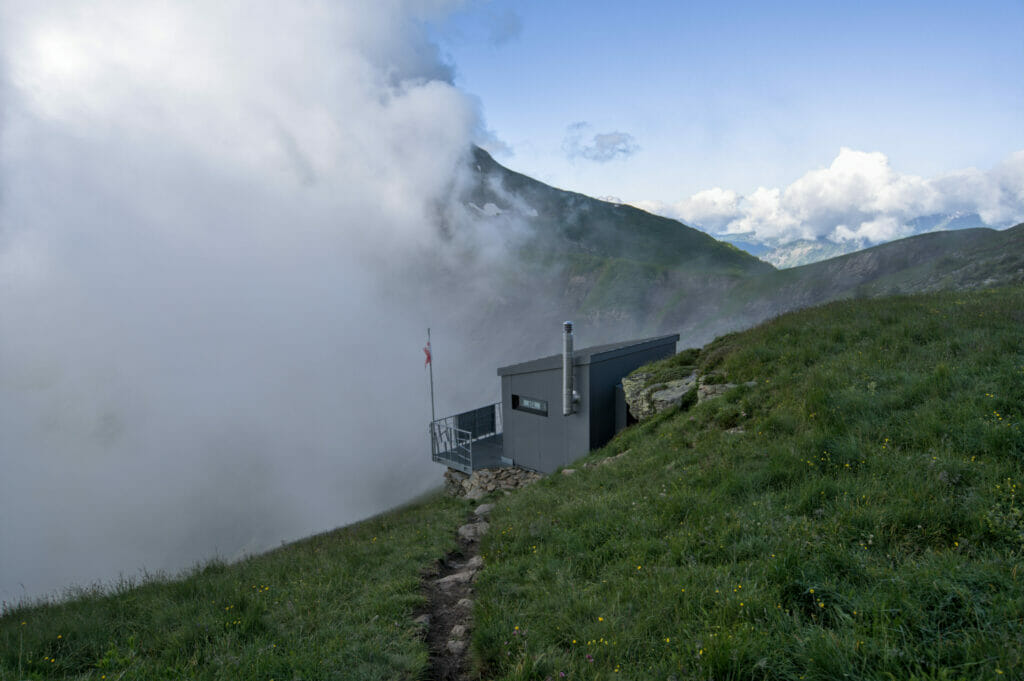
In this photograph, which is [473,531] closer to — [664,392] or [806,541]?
[806,541]

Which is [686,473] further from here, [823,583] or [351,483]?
[351,483]

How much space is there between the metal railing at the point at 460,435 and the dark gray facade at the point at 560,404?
2.27 meters

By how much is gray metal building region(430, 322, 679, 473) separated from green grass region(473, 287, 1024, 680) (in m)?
8.08

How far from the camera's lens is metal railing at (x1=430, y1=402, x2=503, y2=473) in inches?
901

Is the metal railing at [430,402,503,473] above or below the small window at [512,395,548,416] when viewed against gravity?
below

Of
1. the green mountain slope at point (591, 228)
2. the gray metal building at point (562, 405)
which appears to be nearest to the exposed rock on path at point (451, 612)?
the gray metal building at point (562, 405)

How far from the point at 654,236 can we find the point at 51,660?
12908 cm

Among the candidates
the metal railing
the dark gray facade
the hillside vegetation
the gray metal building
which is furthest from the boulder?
the metal railing

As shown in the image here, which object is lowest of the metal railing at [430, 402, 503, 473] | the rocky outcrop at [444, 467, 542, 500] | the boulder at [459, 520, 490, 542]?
the rocky outcrop at [444, 467, 542, 500]

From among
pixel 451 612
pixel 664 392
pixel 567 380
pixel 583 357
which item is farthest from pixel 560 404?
pixel 451 612

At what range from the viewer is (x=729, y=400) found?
1053 cm

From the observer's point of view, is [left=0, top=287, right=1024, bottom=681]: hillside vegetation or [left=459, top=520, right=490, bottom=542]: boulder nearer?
[left=0, top=287, right=1024, bottom=681]: hillside vegetation

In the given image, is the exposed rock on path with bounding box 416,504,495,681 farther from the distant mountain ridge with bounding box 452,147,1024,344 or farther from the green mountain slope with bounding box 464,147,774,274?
the green mountain slope with bounding box 464,147,774,274

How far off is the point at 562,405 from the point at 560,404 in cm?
15
